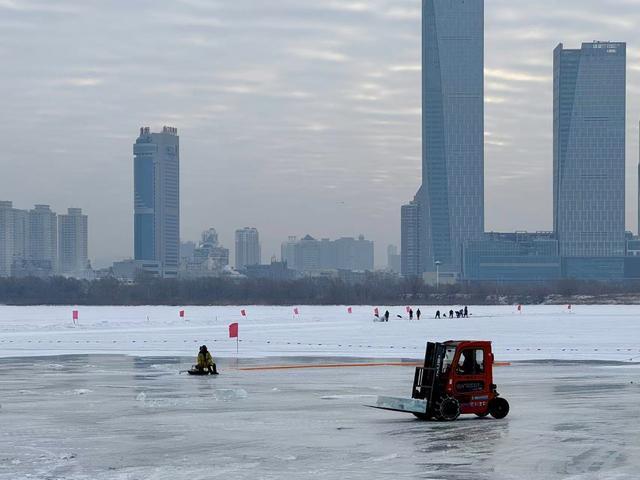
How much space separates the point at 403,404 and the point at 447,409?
99 cm

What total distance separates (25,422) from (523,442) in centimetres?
1076

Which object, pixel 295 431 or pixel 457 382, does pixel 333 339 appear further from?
pixel 295 431

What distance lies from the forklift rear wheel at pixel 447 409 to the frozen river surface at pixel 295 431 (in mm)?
424

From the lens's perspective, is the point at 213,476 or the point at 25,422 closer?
the point at 213,476

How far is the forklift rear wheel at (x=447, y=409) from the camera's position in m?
23.5

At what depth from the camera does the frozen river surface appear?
17484mm

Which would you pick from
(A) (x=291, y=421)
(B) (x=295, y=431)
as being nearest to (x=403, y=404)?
(A) (x=291, y=421)

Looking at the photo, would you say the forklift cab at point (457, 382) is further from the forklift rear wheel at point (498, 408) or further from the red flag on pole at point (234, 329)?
the red flag on pole at point (234, 329)

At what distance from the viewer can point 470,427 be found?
74.6 feet

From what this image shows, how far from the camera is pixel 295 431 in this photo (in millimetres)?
22125

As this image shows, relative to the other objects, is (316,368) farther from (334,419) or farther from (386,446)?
(386,446)

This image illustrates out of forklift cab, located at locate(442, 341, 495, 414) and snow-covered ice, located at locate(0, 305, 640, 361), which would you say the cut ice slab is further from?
snow-covered ice, located at locate(0, 305, 640, 361)

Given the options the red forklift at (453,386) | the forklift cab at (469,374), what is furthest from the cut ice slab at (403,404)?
the forklift cab at (469,374)

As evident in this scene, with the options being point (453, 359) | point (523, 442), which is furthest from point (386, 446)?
point (453, 359)
